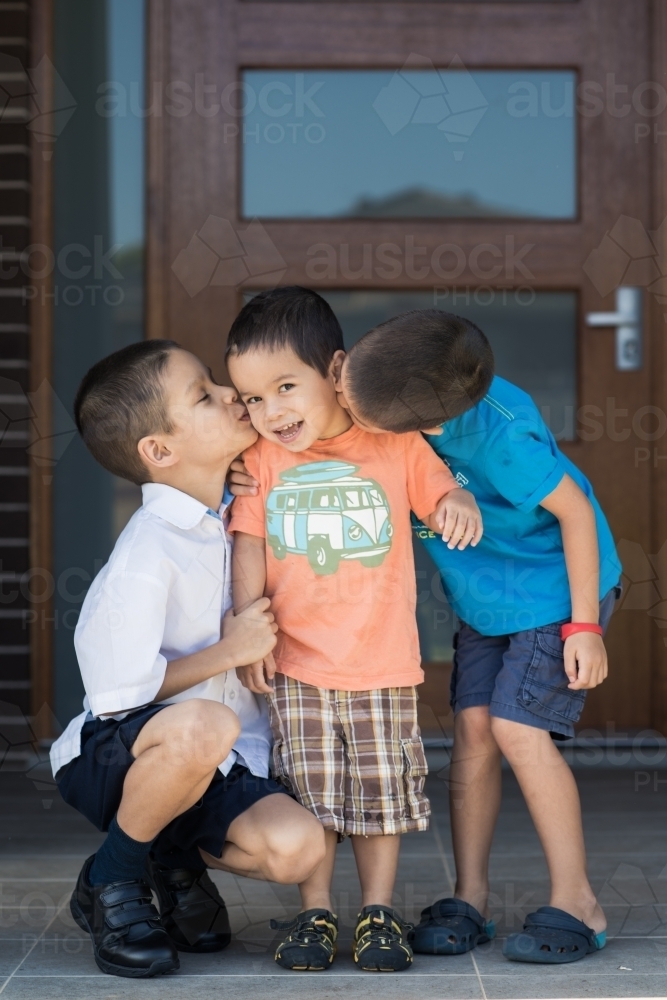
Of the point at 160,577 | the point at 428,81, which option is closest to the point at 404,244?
the point at 428,81

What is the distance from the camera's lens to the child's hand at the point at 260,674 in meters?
1.76

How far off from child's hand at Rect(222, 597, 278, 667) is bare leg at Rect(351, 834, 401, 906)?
1.00ft

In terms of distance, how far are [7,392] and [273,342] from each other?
1.52 meters

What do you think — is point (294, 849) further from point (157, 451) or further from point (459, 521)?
point (157, 451)

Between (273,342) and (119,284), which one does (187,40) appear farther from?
(273,342)

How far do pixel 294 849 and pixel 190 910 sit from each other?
224 mm

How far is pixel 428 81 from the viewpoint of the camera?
307cm

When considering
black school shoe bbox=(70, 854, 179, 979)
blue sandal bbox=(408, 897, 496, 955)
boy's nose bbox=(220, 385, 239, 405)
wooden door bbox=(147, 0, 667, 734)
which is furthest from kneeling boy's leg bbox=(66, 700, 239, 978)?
wooden door bbox=(147, 0, 667, 734)

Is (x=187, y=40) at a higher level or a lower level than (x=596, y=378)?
higher

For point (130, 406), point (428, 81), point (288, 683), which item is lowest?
point (288, 683)

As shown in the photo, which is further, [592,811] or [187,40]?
[187,40]

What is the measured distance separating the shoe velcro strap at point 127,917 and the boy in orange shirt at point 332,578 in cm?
20

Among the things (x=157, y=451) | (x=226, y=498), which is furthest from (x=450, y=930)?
(x=157, y=451)

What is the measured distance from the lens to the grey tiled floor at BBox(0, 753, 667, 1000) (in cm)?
155
